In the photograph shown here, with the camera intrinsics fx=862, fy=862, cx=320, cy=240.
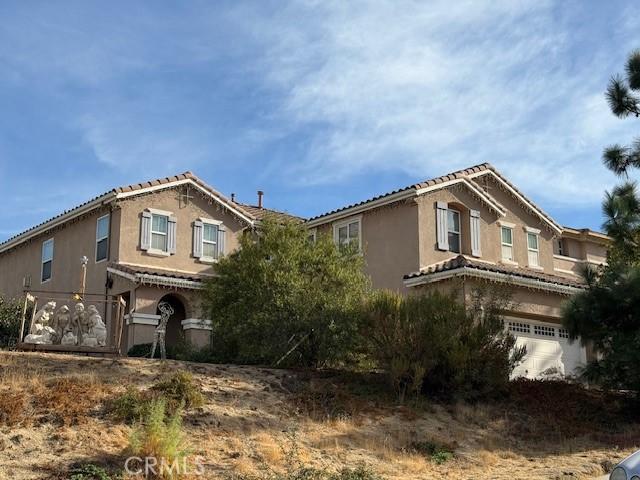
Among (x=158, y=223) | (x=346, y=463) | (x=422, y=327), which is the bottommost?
(x=346, y=463)

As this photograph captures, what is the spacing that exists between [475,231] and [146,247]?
10122 mm

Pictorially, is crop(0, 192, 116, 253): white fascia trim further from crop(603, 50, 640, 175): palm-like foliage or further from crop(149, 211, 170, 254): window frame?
crop(603, 50, 640, 175): palm-like foliage

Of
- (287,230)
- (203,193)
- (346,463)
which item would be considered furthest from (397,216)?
(346,463)

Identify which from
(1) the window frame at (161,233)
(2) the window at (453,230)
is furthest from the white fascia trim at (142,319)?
(2) the window at (453,230)

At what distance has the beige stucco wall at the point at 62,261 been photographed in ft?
86.1

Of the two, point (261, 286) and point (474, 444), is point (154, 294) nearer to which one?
point (261, 286)

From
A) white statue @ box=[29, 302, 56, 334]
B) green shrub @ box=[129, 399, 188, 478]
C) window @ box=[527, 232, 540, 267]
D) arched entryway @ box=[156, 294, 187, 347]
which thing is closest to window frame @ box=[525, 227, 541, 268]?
window @ box=[527, 232, 540, 267]

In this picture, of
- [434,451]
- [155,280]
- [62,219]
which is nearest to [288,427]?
[434,451]

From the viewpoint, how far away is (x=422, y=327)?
1634 centimetres

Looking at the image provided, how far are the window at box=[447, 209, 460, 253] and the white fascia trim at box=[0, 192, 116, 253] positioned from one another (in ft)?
33.2

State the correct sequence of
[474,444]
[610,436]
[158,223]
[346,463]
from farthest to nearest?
[158,223], [610,436], [474,444], [346,463]

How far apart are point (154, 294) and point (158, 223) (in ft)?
9.28

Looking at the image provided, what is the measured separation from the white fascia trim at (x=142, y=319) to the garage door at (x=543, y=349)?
977 centimetres

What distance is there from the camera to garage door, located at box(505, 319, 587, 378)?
23.4 meters
